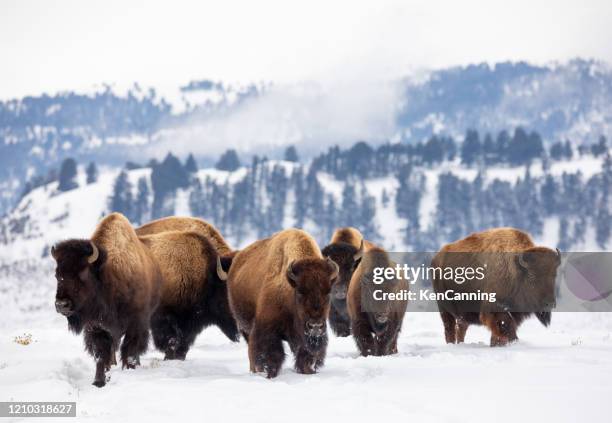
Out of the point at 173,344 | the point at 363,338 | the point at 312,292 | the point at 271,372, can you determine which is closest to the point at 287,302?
the point at 312,292

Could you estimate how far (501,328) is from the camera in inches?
508

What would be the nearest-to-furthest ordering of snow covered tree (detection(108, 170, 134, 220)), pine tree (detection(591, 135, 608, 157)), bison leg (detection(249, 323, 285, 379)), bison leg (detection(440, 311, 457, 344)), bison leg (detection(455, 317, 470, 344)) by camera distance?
bison leg (detection(249, 323, 285, 379))
bison leg (detection(455, 317, 470, 344))
bison leg (detection(440, 311, 457, 344))
snow covered tree (detection(108, 170, 134, 220))
pine tree (detection(591, 135, 608, 157))

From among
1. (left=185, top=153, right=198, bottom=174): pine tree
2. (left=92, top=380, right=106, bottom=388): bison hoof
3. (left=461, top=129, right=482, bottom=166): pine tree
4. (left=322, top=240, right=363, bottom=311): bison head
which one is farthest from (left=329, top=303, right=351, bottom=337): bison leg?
(left=185, top=153, right=198, bottom=174): pine tree

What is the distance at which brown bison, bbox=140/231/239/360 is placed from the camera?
1273 cm

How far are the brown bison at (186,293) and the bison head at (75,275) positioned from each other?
2749mm

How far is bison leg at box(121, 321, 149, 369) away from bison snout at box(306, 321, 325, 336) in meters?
2.86

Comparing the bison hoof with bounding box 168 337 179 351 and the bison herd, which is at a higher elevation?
the bison herd

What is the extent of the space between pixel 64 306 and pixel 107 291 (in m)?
0.85

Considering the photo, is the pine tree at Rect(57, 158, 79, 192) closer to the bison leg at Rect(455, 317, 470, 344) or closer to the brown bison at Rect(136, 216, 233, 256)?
the brown bison at Rect(136, 216, 233, 256)

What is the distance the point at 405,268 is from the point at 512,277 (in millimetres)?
1898

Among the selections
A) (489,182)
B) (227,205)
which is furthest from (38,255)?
(489,182)

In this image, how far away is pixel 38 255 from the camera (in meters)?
138

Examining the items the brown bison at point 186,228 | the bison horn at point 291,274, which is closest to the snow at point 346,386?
the bison horn at point 291,274

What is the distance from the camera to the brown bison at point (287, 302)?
918 centimetres
